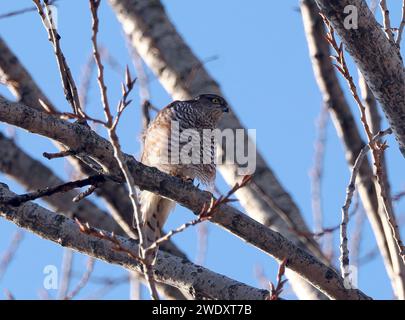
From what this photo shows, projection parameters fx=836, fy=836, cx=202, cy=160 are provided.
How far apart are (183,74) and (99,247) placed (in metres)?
2.61

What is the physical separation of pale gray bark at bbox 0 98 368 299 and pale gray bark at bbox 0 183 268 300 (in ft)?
0.75

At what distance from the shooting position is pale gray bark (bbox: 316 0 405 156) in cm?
318

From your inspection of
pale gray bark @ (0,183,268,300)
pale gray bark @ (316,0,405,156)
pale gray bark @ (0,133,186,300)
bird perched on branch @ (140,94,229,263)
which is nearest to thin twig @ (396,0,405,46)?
pale gray bark @ (316,0,405,156)

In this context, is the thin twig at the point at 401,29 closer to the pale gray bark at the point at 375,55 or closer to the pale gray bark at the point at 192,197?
the pale gray bark at the point at 375,55

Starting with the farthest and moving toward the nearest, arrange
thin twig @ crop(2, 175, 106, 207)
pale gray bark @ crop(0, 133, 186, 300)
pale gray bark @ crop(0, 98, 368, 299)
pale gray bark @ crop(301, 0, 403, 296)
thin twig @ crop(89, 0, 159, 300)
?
1. pale gray bark @ crop(0, 133, 186, 300)
2. pale gray bark @ crop(301, 0, 403, 296)
3. thin twig @ crop(2, 175, 106, 207)
4. pale gray bark @ crop(0, 98, 368, 299)
5. thin twig @ crop(89, 0, 159, 300)

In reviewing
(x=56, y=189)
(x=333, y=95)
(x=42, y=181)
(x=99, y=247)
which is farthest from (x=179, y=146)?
(x=56, y=189)

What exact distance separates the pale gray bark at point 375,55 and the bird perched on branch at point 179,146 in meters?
2.72

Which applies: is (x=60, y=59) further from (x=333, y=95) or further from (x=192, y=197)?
(x=333, y=95)

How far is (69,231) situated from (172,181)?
1.75 ft

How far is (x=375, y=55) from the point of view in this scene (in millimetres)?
3275

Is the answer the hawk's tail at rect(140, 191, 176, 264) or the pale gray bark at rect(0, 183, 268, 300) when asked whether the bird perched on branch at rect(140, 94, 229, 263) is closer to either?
the hawk's tail at rect(140, 191, 176, 264)

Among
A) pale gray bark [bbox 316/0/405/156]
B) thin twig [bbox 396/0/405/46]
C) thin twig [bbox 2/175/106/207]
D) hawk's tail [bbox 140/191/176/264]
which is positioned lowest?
thin twig [bbox 2/175/106/207]

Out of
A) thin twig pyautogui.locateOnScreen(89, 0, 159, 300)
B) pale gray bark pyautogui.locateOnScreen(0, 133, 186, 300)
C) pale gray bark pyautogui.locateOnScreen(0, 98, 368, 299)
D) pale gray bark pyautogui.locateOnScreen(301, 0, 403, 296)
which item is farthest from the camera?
pale gray bark pyautogui.locateOnScreen(0, 133, 186, 300)
